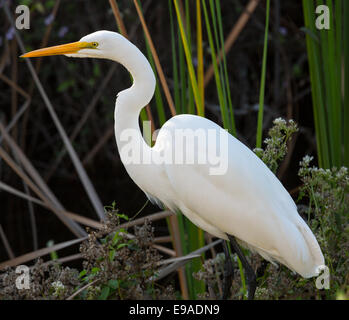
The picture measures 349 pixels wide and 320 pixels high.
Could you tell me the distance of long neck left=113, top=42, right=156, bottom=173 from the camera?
1.62 meters

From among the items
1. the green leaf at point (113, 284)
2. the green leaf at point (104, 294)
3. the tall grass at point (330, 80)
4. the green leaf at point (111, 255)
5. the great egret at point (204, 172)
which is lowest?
the green leaf at point (104, 294)

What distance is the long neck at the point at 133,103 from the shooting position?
162cm

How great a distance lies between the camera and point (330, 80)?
1.91m

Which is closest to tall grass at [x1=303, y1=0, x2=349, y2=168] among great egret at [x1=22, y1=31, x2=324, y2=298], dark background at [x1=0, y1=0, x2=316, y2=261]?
great egret at [x1=22, y1=31, x2=324, y2=298]

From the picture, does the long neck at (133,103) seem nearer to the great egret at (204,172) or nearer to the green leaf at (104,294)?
the great egret at (204,172)

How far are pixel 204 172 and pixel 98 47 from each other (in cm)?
46

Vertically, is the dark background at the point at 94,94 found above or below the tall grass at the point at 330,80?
above

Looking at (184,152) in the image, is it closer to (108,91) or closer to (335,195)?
(335,195)

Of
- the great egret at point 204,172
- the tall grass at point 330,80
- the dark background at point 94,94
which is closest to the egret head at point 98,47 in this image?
the great egret at point 204,172

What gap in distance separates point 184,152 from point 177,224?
41 cm

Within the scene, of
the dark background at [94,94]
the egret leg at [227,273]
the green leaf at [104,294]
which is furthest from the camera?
the dark background at [94,94]

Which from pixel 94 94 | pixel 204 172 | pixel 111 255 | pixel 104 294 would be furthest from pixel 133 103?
pixel 94 94

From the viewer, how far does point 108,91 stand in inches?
166

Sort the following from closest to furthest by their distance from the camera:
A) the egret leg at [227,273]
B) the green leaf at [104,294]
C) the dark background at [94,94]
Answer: the green leaf at [104,294] < the egret leg at [227,273] < the dark background at [94,94]
